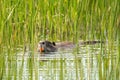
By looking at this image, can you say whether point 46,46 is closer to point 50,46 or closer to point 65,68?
point 50,46

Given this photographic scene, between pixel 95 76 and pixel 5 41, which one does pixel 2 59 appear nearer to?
pixel 5 41

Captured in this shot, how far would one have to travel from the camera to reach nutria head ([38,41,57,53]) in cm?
976

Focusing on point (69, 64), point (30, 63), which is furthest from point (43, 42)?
point (30, 63)

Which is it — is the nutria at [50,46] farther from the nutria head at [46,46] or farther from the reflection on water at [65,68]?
the reflection on water at [65,68]

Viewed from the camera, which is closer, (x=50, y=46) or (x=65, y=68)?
(x=65, y=68)

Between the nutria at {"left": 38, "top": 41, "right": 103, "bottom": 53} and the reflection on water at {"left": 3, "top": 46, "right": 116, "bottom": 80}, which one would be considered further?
the nutria at {"left": 38, "top": 41, "right": 103, "bottom": 53}

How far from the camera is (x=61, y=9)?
28.0ft

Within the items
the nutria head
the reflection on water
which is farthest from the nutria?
the reflection on water

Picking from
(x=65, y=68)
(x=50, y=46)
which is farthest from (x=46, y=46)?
(x=65, y=68)

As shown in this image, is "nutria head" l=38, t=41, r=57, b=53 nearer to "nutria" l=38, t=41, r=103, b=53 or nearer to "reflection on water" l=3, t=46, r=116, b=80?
"nutria" l=38, t=41, r=103, b=53

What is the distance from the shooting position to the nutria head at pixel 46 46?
32.0ft

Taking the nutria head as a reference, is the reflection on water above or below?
below

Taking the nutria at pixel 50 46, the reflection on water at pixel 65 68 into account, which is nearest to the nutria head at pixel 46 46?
the nutria at pixel 50 46

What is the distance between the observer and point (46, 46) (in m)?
9.85
